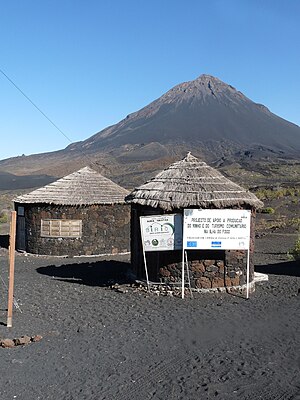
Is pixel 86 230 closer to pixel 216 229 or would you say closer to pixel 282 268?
pixel 282 268

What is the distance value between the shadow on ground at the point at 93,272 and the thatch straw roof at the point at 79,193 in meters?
2.56

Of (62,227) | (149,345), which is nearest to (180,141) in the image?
(62,227)

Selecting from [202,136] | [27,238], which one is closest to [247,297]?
[27,238]

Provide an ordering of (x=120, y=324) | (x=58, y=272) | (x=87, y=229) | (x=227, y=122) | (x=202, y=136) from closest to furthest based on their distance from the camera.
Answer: (x=120, y=324) < (x=58, y=272) < (x=87, y=229) < (x=202, y=136) < (x=227, y=122)

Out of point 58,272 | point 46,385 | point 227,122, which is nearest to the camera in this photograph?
point 46,385

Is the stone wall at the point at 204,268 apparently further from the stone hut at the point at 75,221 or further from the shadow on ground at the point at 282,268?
the stone hut at the point at 75,221

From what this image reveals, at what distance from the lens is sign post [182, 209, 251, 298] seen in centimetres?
1247

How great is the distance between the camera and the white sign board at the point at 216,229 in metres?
12.5

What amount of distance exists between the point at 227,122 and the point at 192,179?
163774mm

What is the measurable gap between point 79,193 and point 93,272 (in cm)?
448

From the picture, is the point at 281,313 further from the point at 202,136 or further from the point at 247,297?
the point at 202,136

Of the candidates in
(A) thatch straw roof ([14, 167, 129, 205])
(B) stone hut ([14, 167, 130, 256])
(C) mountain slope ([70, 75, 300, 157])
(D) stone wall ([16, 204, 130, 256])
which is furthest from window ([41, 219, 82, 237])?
(C) mountain slope ([70, 75, 300, 157])

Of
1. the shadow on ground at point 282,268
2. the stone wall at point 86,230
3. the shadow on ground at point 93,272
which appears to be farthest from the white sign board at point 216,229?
the stone wall at point 86,230

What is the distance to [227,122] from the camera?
17362 centimetres
